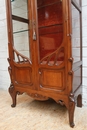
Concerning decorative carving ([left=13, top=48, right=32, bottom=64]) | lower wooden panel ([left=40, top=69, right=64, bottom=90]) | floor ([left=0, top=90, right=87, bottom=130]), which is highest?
decorative carving ([left=13, top=48, right=32, bottom=64])

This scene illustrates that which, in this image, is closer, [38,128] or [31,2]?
[38,128]

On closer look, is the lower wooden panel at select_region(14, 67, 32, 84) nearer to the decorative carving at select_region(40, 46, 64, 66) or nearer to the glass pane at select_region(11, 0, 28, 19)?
the decorative carving at select_region(40, 46, 64, 66)

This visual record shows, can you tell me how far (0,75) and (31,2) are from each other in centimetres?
160

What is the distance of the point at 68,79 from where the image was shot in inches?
47.8

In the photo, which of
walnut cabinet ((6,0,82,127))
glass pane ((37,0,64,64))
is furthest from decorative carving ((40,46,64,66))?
glass pane ((37,0,64,64))

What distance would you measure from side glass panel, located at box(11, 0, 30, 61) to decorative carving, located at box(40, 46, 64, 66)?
27 centimetres

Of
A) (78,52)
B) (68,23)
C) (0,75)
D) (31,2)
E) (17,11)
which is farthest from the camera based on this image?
(0,75)

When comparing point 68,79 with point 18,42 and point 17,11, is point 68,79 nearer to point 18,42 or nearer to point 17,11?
point 18,42

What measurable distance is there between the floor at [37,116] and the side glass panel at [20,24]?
0.71 meters

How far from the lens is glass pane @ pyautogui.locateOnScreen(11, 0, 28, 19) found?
1.53 meters

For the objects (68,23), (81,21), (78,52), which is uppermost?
(81,21)

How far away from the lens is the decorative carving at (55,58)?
4.12ft

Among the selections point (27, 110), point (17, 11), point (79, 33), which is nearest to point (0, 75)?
point (27, 110)

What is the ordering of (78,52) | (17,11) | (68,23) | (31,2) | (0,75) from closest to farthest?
(68,23) → (31,2) → (78,52) → (17,11) → (0,75)
